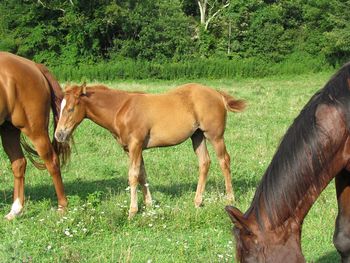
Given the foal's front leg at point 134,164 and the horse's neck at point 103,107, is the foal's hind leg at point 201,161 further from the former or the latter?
the horse's neck at point 103,107

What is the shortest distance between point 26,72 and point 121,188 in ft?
6.79

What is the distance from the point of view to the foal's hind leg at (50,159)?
624 centimetres

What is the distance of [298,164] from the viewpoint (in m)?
2.93

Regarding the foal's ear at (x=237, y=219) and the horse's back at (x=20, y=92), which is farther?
the horse's back at (x=20, y=92)

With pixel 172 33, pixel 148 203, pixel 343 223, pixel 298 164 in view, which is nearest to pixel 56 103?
pixel 148 203

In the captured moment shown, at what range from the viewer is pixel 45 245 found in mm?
5055

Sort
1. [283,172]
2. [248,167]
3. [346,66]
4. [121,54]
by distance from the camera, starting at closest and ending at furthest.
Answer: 1. [283,172]
2. [346,66]
3. [248,167]
4. [121,54]

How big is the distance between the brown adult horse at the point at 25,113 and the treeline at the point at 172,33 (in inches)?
1115

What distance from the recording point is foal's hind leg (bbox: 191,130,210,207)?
22.1ft

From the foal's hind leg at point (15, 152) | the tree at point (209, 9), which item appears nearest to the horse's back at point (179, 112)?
the foal's hind leg at point (15, 152)

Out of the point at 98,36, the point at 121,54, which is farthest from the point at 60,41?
the point at 121,54

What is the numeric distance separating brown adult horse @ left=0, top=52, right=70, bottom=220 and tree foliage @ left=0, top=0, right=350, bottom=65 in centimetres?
3066

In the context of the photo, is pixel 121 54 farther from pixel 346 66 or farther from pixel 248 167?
pixel 346 66

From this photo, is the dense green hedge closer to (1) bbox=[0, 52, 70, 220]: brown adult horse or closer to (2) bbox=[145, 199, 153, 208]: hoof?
(1) bbox=[0, 52, 70, 220]: brown adult horse
